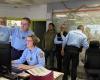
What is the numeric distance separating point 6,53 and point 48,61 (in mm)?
4429

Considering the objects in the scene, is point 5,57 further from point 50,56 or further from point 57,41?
point 50,56

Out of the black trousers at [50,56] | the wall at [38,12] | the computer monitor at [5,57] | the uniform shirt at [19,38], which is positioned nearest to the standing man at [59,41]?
the black trousers at [50,56]

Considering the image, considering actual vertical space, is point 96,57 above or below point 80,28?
below

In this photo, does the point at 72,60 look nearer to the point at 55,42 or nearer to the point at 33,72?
the point at 55,42

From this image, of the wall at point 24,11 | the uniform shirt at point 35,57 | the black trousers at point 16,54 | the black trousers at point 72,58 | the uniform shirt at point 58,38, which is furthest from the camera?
the wall at point 24,11

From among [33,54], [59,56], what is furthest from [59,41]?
[33,54]

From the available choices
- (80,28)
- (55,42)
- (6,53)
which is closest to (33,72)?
(6,53)

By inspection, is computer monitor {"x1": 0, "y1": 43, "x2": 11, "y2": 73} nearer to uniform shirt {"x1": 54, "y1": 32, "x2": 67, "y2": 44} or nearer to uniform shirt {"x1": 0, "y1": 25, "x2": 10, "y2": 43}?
uniform shirt {"x1": 0, "y1": 25, "x2": 10, "y2": 43}

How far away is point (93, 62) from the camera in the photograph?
4.37 m

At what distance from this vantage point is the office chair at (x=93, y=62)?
13.8 ft

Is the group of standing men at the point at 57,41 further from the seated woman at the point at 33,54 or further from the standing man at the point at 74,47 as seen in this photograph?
the seated woman at the point at 33,54

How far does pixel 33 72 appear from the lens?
7.96 feet

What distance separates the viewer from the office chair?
13.8 feet

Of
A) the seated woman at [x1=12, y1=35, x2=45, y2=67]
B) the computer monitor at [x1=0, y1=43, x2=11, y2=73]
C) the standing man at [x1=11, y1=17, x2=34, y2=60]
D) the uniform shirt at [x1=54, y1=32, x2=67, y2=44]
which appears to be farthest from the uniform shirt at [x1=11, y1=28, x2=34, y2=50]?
the uniform shirt at [x1=54, y1=32, x2=67, y2=44]
